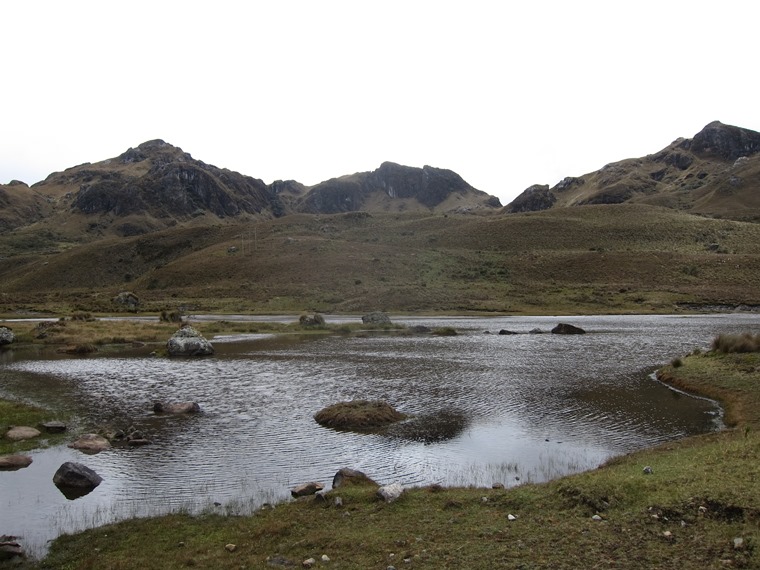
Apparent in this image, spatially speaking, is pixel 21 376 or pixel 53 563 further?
pixel 21 376

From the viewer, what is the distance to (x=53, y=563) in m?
13.4

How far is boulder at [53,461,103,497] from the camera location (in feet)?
62.8

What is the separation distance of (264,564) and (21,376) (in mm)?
39960

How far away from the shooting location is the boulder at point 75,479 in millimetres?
19156

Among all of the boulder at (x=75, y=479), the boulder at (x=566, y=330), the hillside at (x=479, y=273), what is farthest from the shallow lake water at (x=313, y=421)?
the hillside at (x=479, y=273)

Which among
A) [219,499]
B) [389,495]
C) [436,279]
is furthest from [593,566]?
[436,279]

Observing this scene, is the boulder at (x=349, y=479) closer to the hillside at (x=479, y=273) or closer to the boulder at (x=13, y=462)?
the boulder at (x=13, y=462)

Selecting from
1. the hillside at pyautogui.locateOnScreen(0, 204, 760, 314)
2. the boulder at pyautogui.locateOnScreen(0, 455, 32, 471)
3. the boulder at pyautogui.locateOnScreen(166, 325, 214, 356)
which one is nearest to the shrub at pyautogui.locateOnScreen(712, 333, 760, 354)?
the boulder at pyautogui.locateOnScreen(0, 455, 32, 471)

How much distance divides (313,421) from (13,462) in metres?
13.0

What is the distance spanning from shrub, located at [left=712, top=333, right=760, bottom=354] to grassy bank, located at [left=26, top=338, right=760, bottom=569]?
87.8 ft

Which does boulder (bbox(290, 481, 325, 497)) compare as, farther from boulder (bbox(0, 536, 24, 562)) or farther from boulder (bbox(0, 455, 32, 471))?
boulder (bbox(0, 455, 32, 471))

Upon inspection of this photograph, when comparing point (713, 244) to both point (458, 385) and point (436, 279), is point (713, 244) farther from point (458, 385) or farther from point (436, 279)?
point (458, 385)

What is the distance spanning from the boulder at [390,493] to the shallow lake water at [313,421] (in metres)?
3.16

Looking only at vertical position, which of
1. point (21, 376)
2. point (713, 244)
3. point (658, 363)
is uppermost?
point (713, 244)
